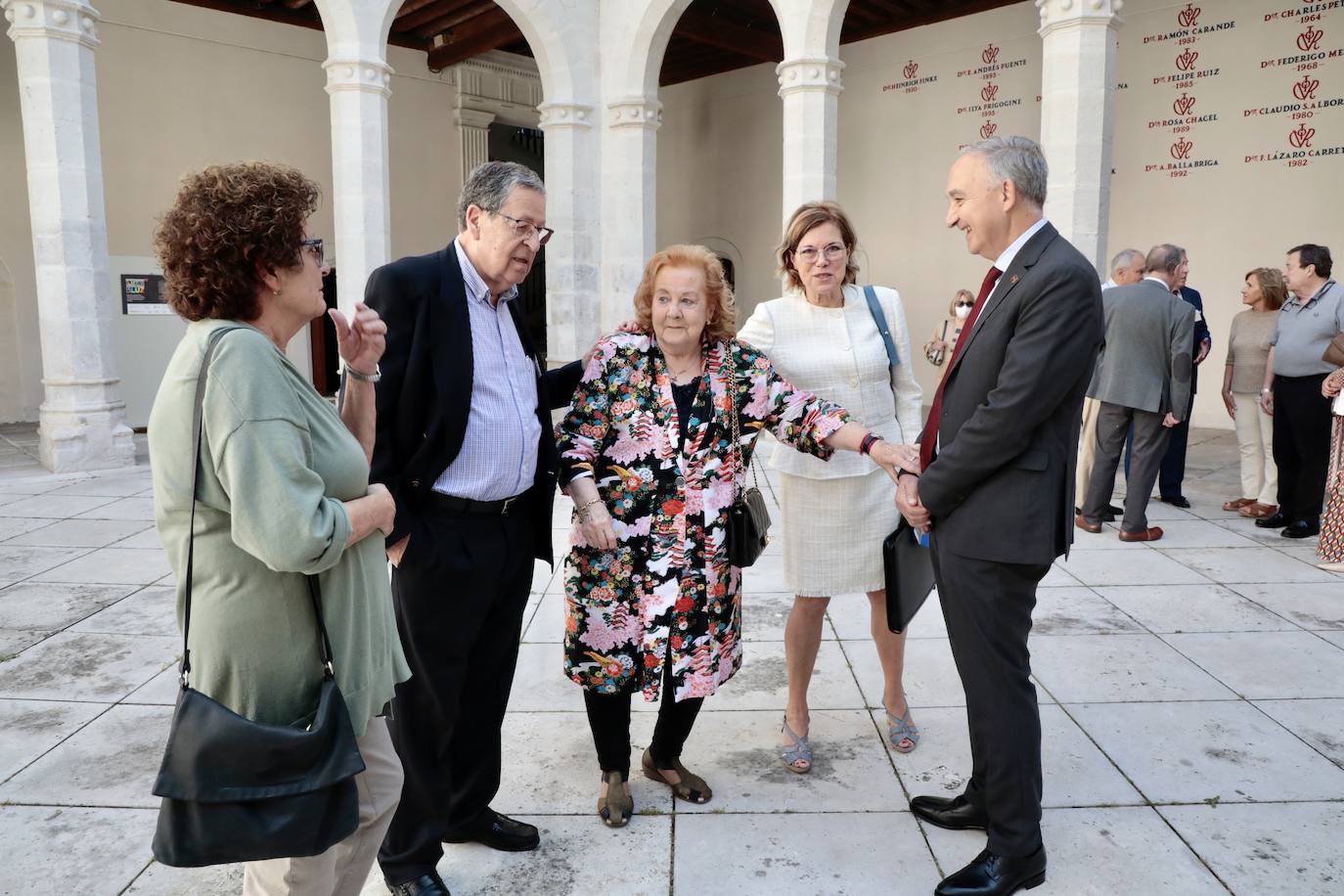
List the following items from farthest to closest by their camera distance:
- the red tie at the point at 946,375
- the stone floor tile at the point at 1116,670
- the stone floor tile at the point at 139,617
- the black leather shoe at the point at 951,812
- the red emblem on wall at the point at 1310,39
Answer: the red emblem on wall at the point at 1310,39
the stone floor tile at the point at 139,617
the stone floor tile at the point at 1116,670
the black leather shoe at the point at 951,812
the red tie at the point at 946,375

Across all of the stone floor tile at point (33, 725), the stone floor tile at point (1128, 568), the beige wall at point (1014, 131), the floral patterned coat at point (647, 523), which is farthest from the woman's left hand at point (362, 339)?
the beige wall at point (1014, 131)

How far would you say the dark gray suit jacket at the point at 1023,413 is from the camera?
2109 millimetres

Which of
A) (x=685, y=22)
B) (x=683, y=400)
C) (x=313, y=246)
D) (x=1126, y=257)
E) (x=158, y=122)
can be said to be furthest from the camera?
(x=685, y=22)

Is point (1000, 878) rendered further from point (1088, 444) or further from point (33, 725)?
point (1088, 444)

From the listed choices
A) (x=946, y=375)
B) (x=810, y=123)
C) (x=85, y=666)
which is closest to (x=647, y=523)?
(x=946, y=375)

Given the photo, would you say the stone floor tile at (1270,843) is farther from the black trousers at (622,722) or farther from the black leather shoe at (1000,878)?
the black trousers at (622,722)

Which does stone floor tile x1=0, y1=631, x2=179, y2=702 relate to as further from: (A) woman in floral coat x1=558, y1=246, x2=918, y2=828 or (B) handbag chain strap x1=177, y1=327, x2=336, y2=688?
(B) handbag chain strap x1=177, y1=327, x2=336, y2=688

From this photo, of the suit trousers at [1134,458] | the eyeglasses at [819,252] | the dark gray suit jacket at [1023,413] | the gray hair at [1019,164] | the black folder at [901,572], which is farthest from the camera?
the suit trousers at [1134,458]

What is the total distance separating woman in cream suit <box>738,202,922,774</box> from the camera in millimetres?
2932

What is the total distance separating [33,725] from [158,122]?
10179 millimetres

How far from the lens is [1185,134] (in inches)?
393

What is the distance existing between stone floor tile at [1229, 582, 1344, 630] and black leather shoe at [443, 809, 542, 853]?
3.76 metres

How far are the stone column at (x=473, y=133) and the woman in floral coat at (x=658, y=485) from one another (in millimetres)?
12218

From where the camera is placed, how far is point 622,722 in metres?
2.63
